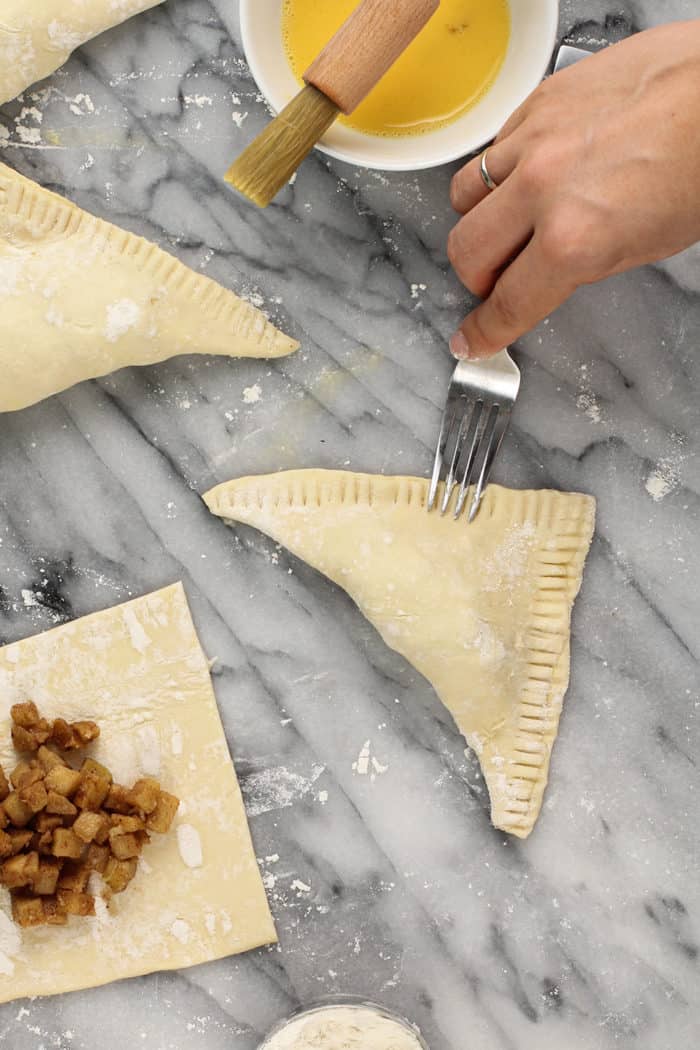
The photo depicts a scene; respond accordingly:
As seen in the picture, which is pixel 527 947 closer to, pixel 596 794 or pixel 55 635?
pixel 596 794

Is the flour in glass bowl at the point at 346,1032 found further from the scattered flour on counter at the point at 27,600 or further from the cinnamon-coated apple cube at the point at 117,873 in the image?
the scattered flour on counter at the point at 27,600

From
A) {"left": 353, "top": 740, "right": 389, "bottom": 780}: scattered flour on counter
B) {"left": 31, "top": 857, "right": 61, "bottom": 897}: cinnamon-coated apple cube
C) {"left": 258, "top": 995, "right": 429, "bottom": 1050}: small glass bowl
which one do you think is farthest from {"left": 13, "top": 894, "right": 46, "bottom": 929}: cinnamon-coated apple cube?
{"left": 353, "top": 740, "right": 389, "bottom": 780}: scattered flour on counter

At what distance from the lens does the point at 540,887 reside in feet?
4.58

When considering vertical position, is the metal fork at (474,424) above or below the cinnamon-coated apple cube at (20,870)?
above

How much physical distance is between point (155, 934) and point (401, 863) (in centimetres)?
38

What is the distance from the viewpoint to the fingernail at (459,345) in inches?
50.2

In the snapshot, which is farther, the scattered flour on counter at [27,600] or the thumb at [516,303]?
the scattered flour on counter at [27,600]

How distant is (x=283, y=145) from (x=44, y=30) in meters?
0.43

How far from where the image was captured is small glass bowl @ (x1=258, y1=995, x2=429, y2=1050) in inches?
53.4

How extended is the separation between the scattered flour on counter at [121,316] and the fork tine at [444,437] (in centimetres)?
46

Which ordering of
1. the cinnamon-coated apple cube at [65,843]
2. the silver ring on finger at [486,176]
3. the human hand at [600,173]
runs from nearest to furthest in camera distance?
the human hand at [600,173]
the silver ring on finger at [486,176]
the cinnamon-coated apple cube at [65,843]

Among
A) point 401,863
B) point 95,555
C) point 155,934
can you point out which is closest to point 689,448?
point 401,863

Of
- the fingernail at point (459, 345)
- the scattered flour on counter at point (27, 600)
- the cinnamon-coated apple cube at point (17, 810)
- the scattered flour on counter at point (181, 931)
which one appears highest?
the fingernail at point (459, 345)

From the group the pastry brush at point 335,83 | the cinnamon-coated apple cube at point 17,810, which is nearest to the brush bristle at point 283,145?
the pastry brush at point 335,83
